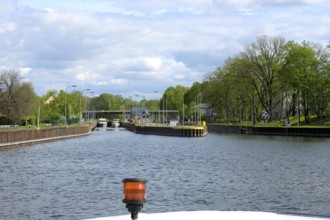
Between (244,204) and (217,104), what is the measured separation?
13519 cm

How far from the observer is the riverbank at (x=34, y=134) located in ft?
267

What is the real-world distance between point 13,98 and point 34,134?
34.6 metres

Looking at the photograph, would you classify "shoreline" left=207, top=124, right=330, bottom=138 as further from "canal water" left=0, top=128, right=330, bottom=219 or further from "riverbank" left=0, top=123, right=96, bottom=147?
"canal water" left=0, top=128, right=330, bottom=219

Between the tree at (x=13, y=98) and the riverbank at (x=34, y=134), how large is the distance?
11.4 m

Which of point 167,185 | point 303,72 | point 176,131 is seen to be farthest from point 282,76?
point 167,185

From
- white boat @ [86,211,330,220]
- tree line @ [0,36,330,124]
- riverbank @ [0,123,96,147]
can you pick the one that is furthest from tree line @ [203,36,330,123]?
white boat @ [86,211,330,220]

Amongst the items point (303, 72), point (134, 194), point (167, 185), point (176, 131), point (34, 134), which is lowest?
point (167, 185)

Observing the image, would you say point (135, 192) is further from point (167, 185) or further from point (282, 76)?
point (282, 76)

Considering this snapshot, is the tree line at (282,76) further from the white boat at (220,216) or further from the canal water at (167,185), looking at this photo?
the white boat at (220,216)

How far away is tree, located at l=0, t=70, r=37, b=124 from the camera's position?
128 meters

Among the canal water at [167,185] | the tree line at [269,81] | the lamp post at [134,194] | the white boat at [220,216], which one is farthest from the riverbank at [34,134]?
the lamp post at [134,194]

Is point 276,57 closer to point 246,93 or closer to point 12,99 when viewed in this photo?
point 246,93

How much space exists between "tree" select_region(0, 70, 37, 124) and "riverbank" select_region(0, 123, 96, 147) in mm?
11434

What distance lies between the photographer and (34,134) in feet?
324
